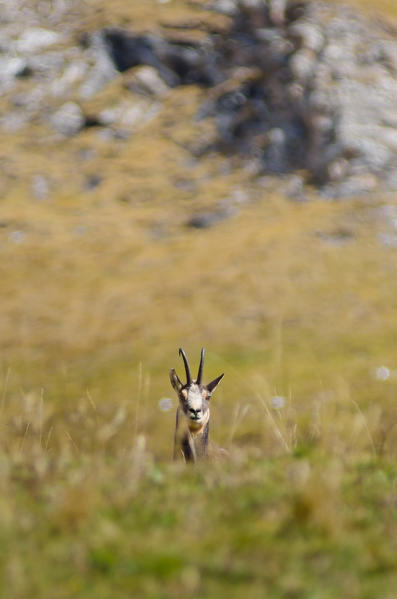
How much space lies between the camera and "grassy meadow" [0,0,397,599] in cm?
413

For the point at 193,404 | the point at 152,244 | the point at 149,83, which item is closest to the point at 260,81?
the point at 149,83

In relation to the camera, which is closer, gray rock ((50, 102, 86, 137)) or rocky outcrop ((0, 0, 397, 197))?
rocky outcrop ((0, 0, 397, 197))

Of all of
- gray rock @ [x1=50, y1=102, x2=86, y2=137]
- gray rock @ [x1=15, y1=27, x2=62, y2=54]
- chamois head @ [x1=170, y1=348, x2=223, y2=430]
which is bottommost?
gray rock @ [x1=50, y1=102, x2=86, y2=137]

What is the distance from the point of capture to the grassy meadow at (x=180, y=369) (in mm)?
4129

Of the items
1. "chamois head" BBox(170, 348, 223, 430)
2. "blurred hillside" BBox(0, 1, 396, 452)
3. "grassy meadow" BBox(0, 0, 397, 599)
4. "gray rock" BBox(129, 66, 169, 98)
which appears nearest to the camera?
"grassy meadow" BBox(0, 0, 397, 599)

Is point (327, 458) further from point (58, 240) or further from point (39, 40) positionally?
point (39, 40)

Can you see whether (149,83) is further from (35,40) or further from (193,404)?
(193,404)

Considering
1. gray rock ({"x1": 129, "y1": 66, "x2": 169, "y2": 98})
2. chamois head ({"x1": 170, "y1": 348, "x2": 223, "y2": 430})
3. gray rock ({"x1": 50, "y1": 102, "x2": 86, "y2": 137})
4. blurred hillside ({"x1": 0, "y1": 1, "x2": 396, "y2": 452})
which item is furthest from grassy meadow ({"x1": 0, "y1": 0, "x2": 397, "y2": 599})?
gray rock ({"x1": 129, "y1": 66, "x2": 169, "y2": 98})

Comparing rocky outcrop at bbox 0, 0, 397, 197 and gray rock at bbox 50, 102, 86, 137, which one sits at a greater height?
rocky outcrop at bbox 0, 0, 397, 197

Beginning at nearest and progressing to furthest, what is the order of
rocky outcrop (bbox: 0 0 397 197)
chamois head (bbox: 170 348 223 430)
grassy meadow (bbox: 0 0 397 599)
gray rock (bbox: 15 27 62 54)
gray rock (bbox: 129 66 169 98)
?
grassy meadow (bbox: 0 0 397 599)
chamois head (bbox: 170 348 223 430)
rocky outcrop (bbox: 0 0 397 197)
gray rock (bbox: 129 66 169 98)
gray rock (bbox: 15 27 62 54)

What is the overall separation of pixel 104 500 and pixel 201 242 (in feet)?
149

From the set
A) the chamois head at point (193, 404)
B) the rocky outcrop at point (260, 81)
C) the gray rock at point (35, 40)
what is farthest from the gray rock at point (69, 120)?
the chamois head at point (193, 404)

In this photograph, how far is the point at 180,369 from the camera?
35.8m

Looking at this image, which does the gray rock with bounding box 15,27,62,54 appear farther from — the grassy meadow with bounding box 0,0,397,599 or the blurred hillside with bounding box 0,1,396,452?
the grassy meadow with bounding box 0,0,397,599
